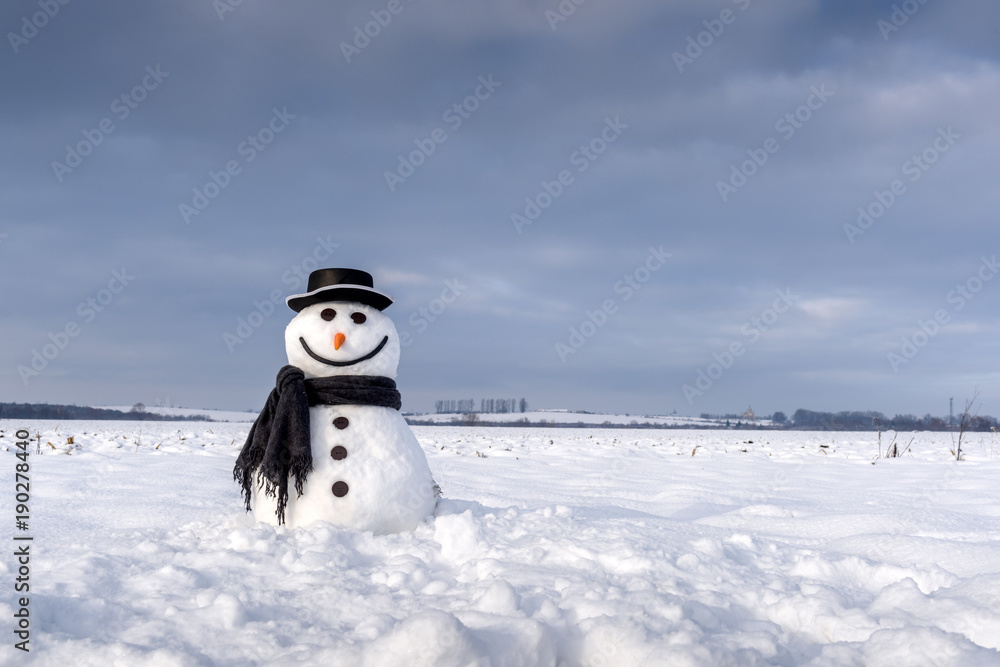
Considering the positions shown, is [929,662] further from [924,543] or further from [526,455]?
[526,455]

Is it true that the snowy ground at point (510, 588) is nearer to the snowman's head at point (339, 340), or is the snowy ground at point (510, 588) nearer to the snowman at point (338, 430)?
the snowman at point (338, 430)

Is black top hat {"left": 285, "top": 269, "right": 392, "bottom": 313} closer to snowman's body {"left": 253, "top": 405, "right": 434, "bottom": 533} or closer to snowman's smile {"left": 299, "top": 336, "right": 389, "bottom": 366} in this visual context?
snowman's smile {"left": 299, "top": 336, "right": 389, "bottom": 366}

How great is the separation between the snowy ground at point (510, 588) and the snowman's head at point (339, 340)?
100 cm

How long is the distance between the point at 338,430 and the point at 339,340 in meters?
0.53

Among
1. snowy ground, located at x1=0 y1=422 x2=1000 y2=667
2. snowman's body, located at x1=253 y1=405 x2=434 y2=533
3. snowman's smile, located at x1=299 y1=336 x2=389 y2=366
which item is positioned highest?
snowman's smile, located at x1=299 y1=336 x2=389 y2=366

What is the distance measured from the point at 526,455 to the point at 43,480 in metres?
6.81

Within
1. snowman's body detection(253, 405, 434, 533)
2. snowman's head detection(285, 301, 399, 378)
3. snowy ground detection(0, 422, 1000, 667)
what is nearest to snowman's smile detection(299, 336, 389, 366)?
snowman's head detection(285, 301, 399, 378)

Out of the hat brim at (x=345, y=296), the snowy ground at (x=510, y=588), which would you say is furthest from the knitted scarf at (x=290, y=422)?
the hat brim at (x=345, y=296)

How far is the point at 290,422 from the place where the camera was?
3631mm

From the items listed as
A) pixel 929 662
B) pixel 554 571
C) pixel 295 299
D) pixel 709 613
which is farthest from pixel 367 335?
pixel 929 662

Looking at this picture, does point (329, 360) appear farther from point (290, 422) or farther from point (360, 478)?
point (360, 478)

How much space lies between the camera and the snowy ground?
196 cm

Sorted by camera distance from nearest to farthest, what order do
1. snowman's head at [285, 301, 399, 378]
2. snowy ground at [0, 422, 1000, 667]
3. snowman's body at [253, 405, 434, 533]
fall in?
snowy ground at [0, 422, 1000, 667] < snowman's body at [253, 405, 434, 533] < snowman's head at [285, 301, 399, 378]

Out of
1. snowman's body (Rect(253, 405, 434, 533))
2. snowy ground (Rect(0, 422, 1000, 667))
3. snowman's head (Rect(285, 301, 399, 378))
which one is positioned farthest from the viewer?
snowman's head (Rect(285, 301, 399, 378))
